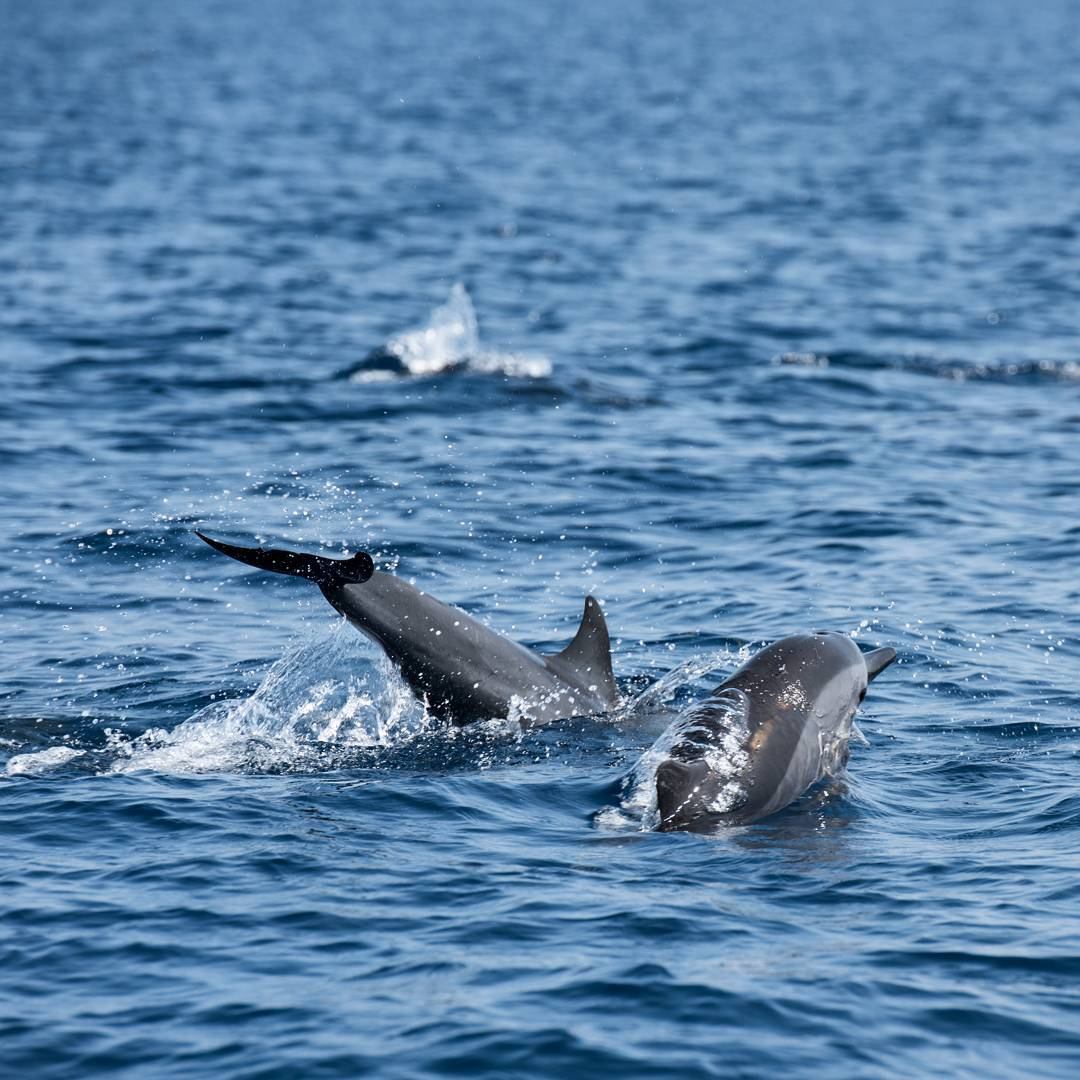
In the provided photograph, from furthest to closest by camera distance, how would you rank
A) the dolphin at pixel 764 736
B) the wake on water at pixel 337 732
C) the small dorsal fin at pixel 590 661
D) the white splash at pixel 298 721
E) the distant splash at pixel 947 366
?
the distant splash at pixel 947 366, the small dorsal fin at pixel 590 661, the white splash at pixel 298 721, the wake on water at pixel 337 732, the dolphin at pixel 764 736

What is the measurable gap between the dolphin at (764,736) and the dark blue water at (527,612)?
0.29m

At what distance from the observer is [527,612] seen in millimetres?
18578

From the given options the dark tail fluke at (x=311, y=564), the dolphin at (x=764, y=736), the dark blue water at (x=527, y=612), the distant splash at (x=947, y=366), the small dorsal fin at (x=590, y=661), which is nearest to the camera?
the dark blue water at (x=527, y=612)

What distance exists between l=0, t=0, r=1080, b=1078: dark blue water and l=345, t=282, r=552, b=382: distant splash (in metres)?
0.11

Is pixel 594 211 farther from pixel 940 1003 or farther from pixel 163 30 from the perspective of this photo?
pixel 163 30

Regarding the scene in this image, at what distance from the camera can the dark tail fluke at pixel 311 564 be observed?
1352 centimetres

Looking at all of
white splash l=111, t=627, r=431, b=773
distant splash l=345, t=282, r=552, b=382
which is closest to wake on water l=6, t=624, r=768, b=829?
white splash l=111, t=627, r=431, b=773

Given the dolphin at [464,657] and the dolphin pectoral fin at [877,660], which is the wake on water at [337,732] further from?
the dolphin pectoral fin at [877,660]

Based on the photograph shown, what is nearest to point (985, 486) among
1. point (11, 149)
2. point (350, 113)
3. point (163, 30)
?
point (11, 149)

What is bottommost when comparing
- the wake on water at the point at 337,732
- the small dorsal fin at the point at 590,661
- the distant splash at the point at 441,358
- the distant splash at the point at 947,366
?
the wake on water at the point at 337,732

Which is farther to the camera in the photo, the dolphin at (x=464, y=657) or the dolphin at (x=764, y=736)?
the dolphin at (x=464, y=657)

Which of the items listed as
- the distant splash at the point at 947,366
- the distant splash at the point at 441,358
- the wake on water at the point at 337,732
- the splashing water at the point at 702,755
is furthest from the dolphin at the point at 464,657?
the distant splash at the point at 947,366

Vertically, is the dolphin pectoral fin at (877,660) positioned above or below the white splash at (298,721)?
above

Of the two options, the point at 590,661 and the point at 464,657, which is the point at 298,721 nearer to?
the point at 464,657
